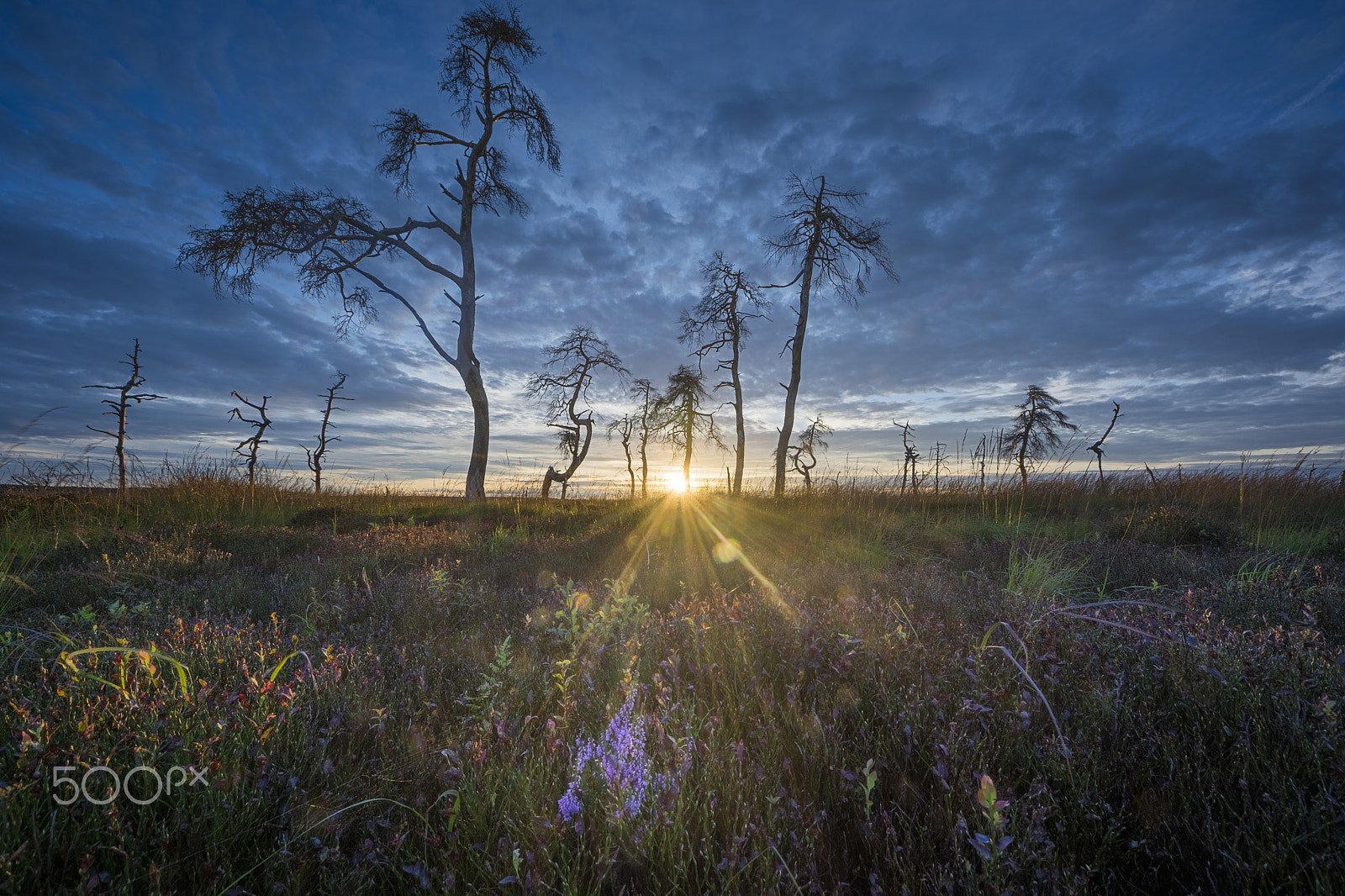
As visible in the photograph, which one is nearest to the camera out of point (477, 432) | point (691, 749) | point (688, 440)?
point (691, 749)

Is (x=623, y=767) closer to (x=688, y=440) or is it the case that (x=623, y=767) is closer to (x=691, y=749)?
(x=691, y=749)

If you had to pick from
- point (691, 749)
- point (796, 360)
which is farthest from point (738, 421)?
point (691, 749)

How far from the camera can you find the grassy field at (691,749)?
4.71ft

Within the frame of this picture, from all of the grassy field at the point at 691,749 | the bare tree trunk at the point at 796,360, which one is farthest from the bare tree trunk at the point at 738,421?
the grassy field at the point at 691,749

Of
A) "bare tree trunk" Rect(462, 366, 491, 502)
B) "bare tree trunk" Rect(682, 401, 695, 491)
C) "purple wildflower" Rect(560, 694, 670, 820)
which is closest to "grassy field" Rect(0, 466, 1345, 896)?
"purple wildflower" Rect(560, 694, 670, 820)

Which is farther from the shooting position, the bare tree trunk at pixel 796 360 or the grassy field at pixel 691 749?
the bare tree trunk at pixel 796 360

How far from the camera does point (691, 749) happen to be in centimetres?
193

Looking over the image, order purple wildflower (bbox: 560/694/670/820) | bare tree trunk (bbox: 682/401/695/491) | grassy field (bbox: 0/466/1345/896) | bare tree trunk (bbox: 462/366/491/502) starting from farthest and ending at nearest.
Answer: bare tree trunk (bbox: 682/401/695/491), bare tree trunk (bbox: 462/366/491/502), purple wildflower (bbox: 560/694/670/820), grassy field (bbox: 0/466/1345/896)

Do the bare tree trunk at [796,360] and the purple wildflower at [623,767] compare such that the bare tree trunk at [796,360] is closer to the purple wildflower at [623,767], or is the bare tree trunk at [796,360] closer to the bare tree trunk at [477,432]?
the bare tree trunk at [477,432]

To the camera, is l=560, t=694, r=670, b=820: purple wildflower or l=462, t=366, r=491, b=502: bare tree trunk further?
l=462, t=366, r=491, b=502: bare tree trunk

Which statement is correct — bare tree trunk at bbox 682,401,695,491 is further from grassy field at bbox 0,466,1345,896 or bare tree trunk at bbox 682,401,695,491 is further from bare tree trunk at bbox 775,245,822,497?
grassy field at bbox 0,466,1345,896

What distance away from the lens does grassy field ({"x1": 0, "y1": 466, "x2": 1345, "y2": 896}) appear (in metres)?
1.44

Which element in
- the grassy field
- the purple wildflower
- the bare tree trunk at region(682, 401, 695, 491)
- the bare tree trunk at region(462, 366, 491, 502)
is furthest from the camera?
the bare tree trunk at region(682, 401, 695, 491)

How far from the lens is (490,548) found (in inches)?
314
